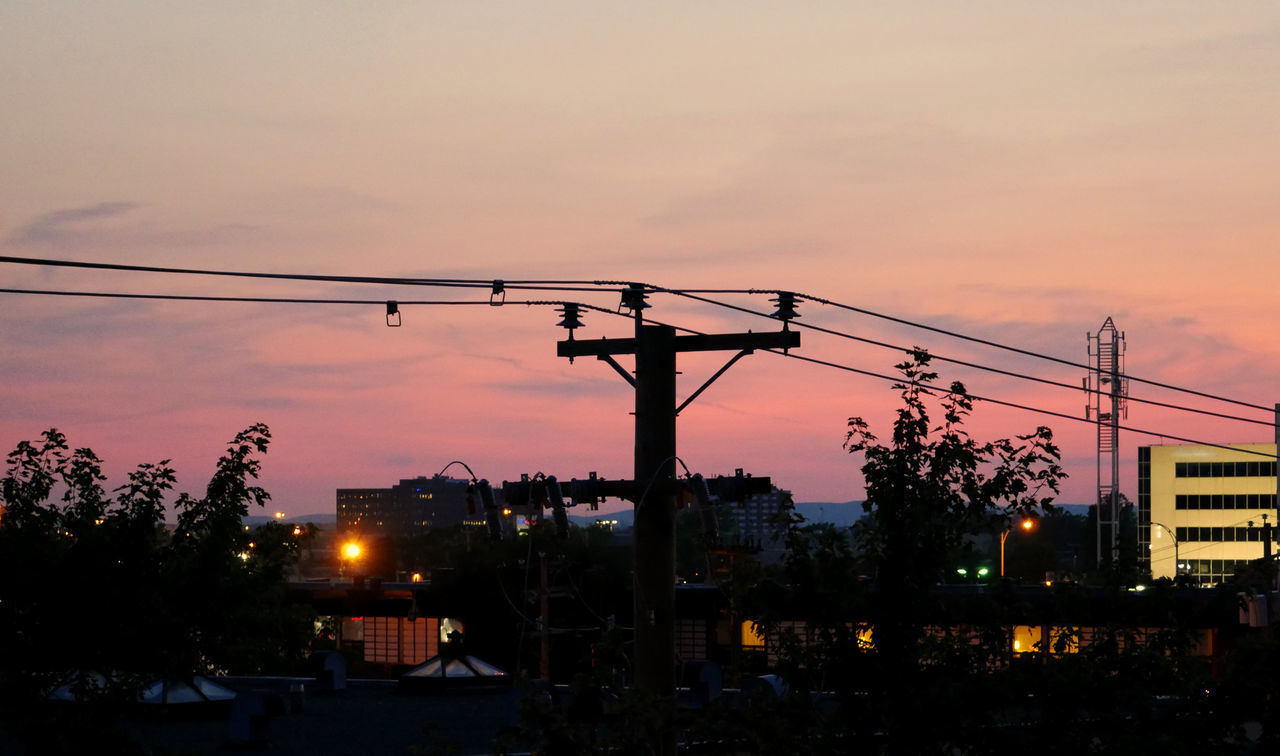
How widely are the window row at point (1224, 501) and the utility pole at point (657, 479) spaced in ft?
553

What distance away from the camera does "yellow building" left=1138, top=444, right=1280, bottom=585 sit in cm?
17762

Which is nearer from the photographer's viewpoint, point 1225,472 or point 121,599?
point 121,599

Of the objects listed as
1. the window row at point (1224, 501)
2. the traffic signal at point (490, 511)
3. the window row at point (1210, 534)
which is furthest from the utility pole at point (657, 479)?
the window row at point (1210, 534)

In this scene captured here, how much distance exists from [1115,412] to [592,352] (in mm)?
88122

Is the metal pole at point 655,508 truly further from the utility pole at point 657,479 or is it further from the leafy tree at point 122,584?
the leafy tree at point 122,584

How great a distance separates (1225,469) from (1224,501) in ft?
11.9

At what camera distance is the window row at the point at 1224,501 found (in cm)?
17762

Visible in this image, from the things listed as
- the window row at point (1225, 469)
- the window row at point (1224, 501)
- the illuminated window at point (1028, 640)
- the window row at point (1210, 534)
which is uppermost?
the window row at point (1225, 469)

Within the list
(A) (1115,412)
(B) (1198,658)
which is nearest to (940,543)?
(B) (1198,658)

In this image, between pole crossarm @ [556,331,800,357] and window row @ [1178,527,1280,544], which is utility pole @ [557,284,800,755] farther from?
window row @ [1178,527,1280,544]

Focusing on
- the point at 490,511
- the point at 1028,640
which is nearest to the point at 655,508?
the point at 490,511

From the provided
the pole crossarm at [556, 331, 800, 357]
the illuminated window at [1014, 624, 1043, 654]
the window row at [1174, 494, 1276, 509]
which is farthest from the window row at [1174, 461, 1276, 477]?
the illuminated window at [1014, 624, 1043, 654]

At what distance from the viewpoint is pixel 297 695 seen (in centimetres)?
3812

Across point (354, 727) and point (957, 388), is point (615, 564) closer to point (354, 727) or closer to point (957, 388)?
point (354, 727)
